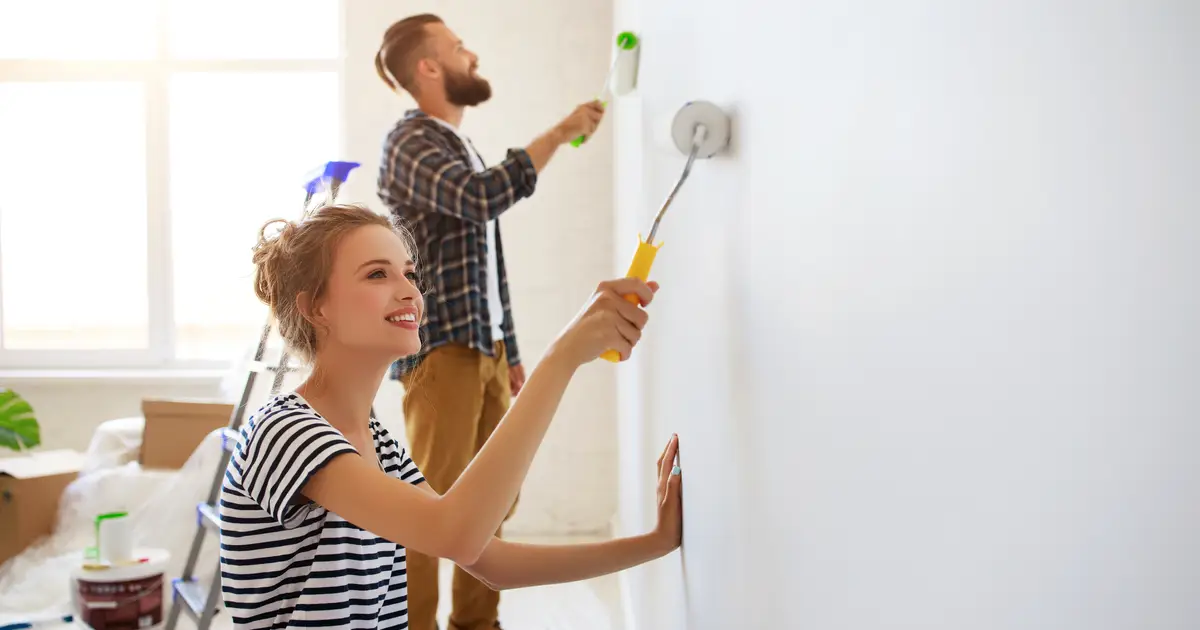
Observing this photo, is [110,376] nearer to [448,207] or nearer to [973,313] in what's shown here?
[448,207]

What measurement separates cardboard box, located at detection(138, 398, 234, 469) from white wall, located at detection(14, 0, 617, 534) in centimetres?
67

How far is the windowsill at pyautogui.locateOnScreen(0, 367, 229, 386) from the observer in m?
3.93

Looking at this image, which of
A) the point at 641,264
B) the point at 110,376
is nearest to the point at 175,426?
the point at 110,376

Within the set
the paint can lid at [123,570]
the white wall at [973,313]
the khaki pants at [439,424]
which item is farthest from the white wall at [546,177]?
the white wall at [973,313]

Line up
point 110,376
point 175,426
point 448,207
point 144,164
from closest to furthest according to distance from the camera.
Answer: point 448,207, point 175,426, point 110,376, point 144,164

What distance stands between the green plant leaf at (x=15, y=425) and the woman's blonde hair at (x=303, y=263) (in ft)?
8.94

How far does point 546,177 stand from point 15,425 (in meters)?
2.01

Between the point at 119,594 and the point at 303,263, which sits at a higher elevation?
the point at 303,263

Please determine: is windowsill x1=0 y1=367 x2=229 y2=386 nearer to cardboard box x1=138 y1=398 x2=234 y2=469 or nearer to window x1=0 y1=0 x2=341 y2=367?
window x1=0 y1=0 x2=341 y2=367

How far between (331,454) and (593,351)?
0.26 m

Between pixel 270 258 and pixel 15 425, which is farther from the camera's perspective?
pixel 15 425

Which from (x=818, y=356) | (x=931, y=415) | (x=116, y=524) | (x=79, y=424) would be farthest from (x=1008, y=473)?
(x=79, y=424)

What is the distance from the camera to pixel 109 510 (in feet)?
9.71

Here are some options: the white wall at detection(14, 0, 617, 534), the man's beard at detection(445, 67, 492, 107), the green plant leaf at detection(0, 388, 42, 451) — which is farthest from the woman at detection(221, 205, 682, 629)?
the green plant leaf at detection(0, 388, 42, 451)
